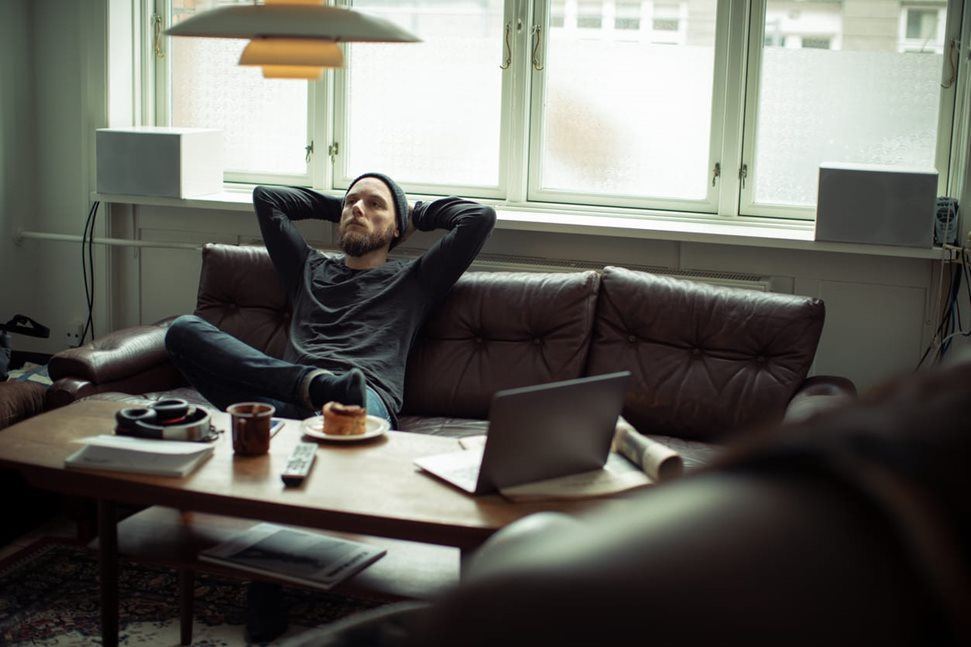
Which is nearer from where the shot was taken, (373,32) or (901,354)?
(373,32)

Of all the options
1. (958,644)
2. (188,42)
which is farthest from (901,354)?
(958,644)

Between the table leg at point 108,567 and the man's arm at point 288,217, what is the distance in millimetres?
1316

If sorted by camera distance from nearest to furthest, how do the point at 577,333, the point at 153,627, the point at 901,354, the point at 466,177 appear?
the point at 153,627
the point at 577,333
the point at 901,354
the point at 466,177

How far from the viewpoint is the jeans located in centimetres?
300

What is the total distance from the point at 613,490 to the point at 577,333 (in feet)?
4.00

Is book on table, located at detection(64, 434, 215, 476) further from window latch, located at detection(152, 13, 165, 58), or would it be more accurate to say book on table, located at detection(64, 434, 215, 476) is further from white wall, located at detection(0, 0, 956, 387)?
window latch, located at detection(152, 13, 165, 58)

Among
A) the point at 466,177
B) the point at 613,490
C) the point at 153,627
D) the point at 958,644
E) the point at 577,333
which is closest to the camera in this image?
the point at 958,644

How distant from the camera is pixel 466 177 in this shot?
13.5ft

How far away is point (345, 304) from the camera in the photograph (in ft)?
11.2

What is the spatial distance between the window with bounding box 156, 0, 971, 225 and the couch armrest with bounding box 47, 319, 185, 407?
3.39 feet

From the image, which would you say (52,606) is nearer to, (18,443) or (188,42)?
(18,443)

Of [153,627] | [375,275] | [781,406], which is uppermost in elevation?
[375,275]

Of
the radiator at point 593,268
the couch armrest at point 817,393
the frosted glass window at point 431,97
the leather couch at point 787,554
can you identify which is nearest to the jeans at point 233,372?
the radiator at point 593,268

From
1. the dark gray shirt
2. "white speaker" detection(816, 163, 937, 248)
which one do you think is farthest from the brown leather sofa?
"white speaker" detection(816, 163, 937, 248)
